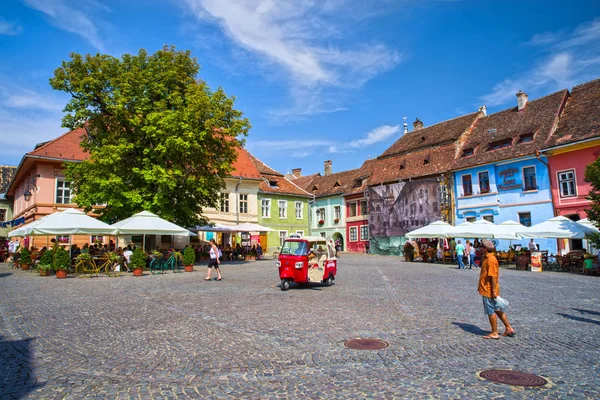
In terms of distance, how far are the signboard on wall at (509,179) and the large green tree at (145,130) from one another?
19.7 metres

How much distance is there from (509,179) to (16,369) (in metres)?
32.1

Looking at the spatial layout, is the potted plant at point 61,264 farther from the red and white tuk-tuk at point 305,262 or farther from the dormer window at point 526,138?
the dormer window at point 526,138

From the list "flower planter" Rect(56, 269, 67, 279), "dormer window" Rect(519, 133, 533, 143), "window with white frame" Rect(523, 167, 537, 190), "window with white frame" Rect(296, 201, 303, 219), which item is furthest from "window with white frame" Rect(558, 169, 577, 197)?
"flower planter" Rect(56, 269, 67, 279)

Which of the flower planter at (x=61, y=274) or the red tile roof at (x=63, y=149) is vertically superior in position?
the red tile roof at (x=63, y=149)

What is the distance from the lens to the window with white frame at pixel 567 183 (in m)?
27.1

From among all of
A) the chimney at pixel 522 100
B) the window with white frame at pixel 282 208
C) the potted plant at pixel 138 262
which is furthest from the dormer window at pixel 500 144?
the potted plant at pixel 138 262

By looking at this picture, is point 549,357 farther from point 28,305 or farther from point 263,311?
point 28,305

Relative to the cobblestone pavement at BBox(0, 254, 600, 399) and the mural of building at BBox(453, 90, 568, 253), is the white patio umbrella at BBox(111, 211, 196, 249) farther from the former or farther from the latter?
the mural of building at BBox(453, 90, 568, 253)

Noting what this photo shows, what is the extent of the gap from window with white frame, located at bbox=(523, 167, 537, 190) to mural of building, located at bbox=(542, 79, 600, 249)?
1.26m

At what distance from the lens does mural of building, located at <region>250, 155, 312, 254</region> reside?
42406 millimetres

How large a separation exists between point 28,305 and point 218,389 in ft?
26.1

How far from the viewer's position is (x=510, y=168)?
3094 cm

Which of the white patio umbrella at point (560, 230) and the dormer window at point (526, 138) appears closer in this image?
the white patio umbrella at point (560, 230)

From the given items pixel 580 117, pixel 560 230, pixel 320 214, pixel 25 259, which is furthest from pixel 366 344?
pixel 320 214
